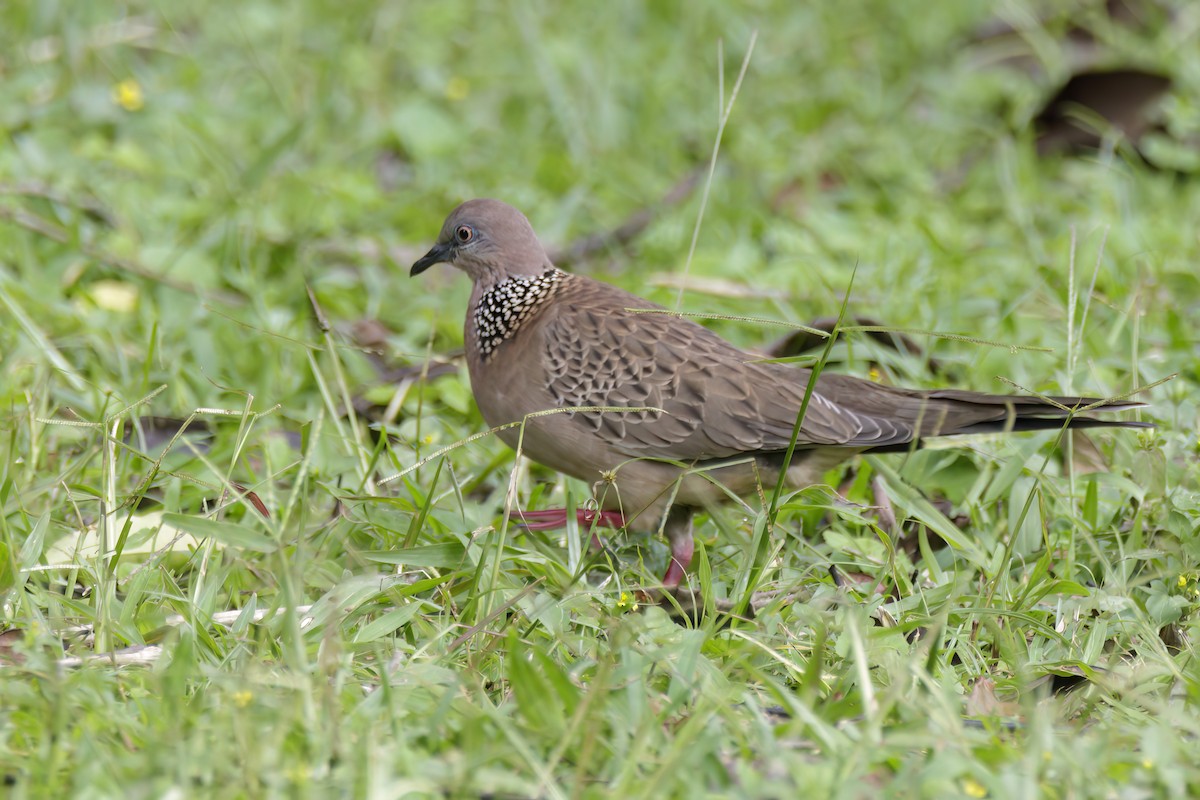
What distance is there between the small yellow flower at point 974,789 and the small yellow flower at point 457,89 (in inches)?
210

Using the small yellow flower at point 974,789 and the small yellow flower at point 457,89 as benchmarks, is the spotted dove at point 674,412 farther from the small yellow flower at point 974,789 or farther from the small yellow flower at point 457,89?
the small yellow flower at point 457,89

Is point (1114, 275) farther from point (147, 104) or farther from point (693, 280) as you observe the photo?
point (147, 104)

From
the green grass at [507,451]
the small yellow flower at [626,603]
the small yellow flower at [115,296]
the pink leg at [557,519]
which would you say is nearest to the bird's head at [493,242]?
the green grass at [507,451]

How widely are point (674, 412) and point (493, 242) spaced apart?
0.88 meters

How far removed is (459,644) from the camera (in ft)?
9.77

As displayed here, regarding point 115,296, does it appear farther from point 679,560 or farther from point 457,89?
point 457,89

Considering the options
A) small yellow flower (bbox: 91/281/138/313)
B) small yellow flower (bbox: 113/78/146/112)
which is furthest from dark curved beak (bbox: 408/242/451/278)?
small yellow flower (bbox: 113/78/146/112)

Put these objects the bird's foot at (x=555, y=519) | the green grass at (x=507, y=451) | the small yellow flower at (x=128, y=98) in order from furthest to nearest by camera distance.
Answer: the small yellow flower at (x=128, y=98), the bird's foot at (x=555, y=519), the green grass at (x=507, y=451)

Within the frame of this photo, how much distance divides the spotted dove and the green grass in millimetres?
149

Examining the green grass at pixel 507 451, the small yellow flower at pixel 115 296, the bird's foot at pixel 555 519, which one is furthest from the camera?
the small yellow flower at pixel 115 296

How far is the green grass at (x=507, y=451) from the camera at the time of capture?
258 cm

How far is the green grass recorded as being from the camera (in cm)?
258

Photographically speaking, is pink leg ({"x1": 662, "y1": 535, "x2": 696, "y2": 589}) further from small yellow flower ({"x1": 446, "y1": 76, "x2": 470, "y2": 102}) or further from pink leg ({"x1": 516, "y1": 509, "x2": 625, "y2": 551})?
small yellow flower ({"x1": 446, "y1": 76, "x2": 470, "y2": 102})

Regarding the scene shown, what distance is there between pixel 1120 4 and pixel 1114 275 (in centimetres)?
356
